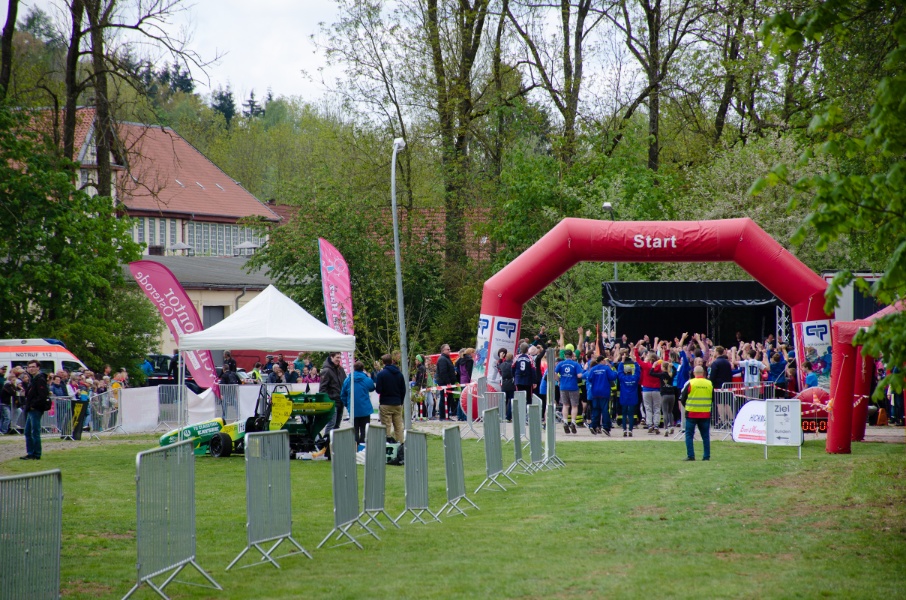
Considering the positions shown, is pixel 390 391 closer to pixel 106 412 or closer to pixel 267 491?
pixel 267 491

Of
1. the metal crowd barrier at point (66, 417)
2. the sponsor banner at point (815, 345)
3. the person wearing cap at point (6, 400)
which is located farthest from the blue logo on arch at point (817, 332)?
the person wearing cap at point (6, 400)

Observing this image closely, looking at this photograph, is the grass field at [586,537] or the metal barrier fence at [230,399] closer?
the grass field at [586,537]

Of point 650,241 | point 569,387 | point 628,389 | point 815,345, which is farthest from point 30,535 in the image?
point 815,345

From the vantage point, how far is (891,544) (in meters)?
9.83

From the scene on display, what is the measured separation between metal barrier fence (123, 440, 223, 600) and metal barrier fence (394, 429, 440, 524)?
3126 mm

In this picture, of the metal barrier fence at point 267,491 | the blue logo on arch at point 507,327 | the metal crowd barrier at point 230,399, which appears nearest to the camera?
the metal barrier fence at point 267,491

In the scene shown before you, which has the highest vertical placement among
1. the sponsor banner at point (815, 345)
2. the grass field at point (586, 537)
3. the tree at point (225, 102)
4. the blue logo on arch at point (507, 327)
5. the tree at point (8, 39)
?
the tree at point (225, 102)

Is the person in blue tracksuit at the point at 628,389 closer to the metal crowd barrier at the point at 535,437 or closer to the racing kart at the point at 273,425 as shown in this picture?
the metal crowd barrier at the point at 535,437

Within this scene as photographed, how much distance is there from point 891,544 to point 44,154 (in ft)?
95.6

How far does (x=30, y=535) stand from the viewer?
692 cm

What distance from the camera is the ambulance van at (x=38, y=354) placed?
30797mm

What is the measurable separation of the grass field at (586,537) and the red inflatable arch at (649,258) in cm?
563

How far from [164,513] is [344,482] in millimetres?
2292

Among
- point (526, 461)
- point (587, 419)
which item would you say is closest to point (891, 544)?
point (526, 461)
